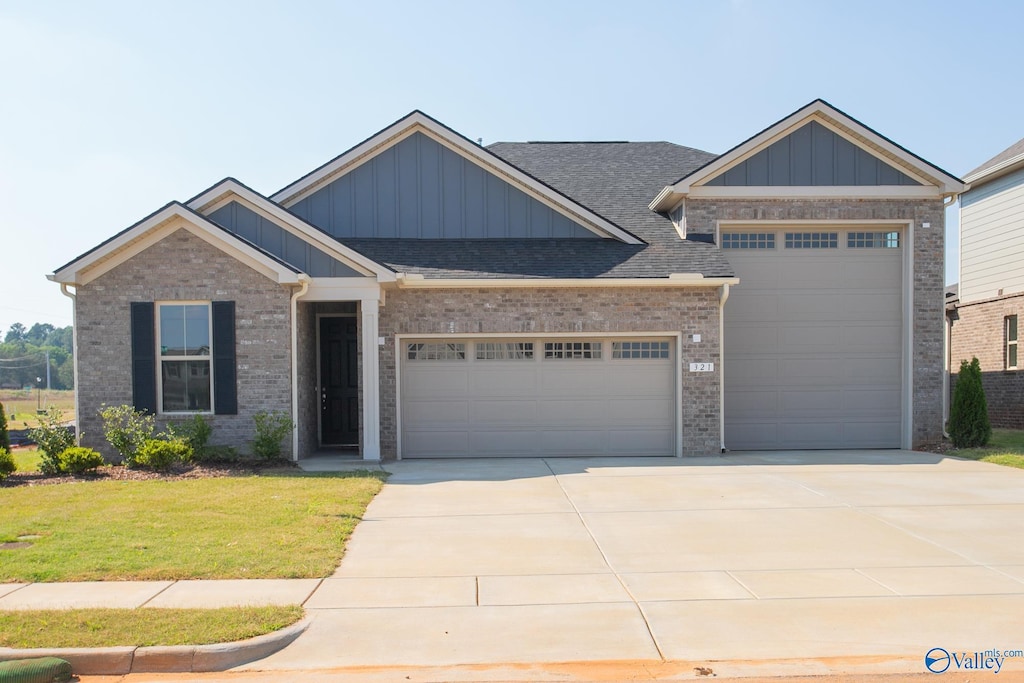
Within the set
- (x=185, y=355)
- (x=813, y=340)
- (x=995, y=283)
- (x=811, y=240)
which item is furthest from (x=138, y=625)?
(x=995, y=283)

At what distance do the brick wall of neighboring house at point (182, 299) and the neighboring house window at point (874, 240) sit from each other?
11122 millimetres

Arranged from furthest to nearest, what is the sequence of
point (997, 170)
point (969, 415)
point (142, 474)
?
1. point (997, 170)
2. point (969, 415)
3. point (142, 474)

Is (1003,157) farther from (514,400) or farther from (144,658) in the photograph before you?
(144,658)

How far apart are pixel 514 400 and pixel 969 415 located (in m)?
8.81

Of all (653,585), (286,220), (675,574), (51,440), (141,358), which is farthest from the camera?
(286,220)

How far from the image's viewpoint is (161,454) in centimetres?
1262

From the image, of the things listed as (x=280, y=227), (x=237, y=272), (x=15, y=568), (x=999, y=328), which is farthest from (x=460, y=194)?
(x=999, y=328)

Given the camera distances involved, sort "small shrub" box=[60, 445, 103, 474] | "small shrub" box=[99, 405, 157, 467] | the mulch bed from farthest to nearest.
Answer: "small shrub" box=[99, 405, 157, 467] → "small shrub" box=[60, 445, 103, 474] → the mulch bed

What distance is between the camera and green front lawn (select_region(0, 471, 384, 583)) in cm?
720

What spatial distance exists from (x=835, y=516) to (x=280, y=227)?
32.9 feet

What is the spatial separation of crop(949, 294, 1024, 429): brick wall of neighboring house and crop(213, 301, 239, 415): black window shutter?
1657 cm

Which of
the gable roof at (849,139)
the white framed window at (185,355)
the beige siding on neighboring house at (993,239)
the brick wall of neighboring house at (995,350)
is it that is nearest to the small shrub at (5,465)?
the white framed window at (185,355)

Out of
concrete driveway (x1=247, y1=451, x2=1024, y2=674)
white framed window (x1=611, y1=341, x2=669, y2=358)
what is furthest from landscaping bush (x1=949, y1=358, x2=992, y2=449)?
white framed window (x1=611, y1=341, x2=669, y2=358)

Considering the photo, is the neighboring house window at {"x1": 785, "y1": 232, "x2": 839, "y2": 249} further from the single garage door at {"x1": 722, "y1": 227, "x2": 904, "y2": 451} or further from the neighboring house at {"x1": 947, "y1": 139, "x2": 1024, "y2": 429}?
the neighboring house at {"x1": 947, "y1": 139, "x2": 1024, "y2": 429}
